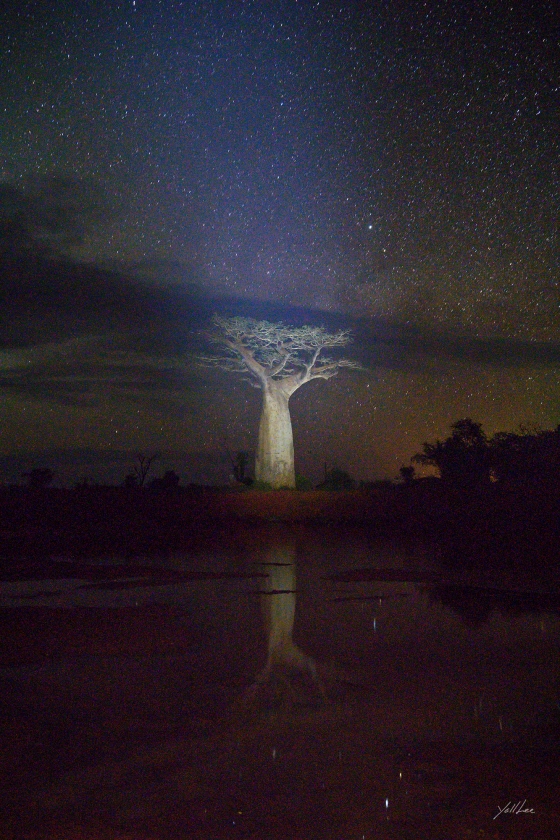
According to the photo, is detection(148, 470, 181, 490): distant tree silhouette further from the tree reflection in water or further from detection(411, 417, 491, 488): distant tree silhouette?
the tree reflection in water

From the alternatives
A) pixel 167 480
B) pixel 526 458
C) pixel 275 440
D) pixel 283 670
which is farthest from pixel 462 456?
pixel 283 670

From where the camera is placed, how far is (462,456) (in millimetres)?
28297

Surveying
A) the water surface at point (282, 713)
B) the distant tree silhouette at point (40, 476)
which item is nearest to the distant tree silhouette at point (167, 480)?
the distant tree silhouette at point (40, 476)

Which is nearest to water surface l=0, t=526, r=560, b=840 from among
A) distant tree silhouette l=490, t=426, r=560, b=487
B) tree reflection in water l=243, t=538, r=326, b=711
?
tree reflection in water l=243, t=538, r=326, b=711

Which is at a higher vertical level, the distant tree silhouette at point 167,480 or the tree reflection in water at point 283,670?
the distant tree silhouette at point 167,480

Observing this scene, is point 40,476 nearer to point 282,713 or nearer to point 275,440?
point 275,440

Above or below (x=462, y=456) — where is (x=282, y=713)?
below

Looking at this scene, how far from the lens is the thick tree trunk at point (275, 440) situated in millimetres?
29094

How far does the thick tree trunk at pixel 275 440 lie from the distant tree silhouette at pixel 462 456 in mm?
5985

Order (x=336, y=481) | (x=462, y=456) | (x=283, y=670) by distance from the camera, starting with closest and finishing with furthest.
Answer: (x=283, y=670) < (x=462, y=456) < (x=336, y=481)

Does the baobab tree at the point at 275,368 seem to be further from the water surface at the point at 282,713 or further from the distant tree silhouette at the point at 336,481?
the water surface at the point at 282,713

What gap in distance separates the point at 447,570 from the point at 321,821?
8730 millimetres

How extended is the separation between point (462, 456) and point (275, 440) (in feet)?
24.9

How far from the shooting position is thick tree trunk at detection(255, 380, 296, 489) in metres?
29.1
